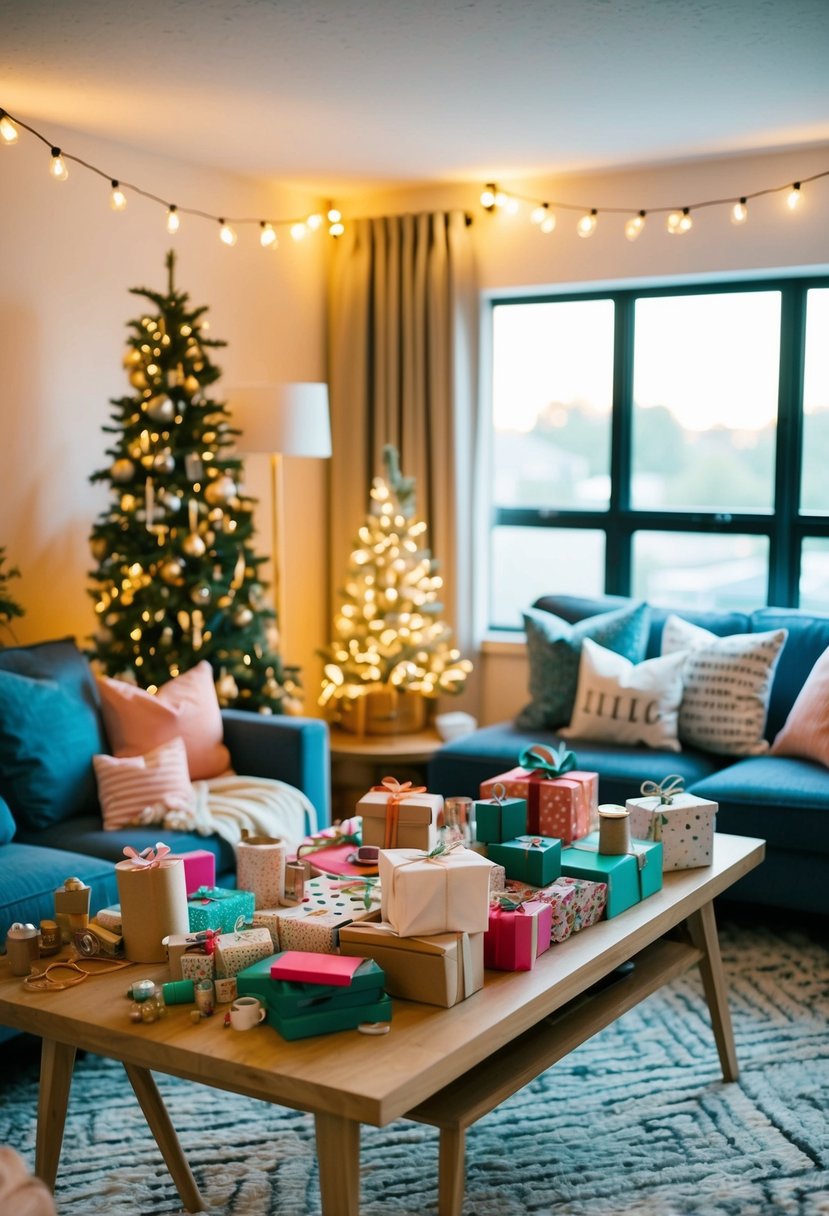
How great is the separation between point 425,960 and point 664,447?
3421mm

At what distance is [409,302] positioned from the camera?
5.31m

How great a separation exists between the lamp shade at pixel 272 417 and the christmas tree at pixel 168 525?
204 millimetres

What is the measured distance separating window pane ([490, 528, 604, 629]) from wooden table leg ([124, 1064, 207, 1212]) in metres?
3.18

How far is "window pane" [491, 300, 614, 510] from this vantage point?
524cm

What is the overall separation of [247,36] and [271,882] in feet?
7.12

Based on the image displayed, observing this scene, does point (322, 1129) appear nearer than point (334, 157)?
Yes

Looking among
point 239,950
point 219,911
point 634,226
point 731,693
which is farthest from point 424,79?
point 239,950

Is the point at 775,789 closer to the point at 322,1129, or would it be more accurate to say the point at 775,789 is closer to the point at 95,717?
the point at 95,717

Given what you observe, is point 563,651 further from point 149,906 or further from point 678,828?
point 149,906

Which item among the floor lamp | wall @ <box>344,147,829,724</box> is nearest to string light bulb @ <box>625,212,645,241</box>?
wall @ <box>344,147,829,724</box>

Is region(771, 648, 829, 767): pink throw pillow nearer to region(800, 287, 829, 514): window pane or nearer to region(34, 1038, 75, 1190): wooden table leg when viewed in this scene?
region(800, 287, 829, 514): window pane

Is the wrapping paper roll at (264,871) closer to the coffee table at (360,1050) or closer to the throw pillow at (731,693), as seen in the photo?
the coffee table at (360,1050)

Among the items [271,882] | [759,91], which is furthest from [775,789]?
[759,91]

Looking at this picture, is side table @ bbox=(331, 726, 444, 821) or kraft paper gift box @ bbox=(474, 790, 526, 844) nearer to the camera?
kraft paper gift box @ bbox=(474, 790, 526, 844)
